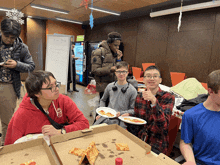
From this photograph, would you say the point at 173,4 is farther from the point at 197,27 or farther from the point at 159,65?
the point at 159,65

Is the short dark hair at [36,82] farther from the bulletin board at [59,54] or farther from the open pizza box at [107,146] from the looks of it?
the bulletin board at [59,54]

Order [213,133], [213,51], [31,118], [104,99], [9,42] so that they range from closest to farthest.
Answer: [213,133] < [31,118] < [9,42] < [104,99] < [213,51]

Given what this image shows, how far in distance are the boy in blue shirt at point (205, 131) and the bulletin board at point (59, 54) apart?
420 centimetres

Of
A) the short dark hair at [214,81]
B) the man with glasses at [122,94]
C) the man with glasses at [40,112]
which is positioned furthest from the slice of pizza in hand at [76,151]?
the man with glasses at [122,94]

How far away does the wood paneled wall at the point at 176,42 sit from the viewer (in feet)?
14.6

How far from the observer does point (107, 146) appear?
100 cm

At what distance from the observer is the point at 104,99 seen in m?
2.37

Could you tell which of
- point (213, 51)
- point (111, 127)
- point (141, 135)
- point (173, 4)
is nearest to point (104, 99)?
point (141, 135)

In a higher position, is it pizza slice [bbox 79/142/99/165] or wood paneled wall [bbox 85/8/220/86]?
wood paneled wall [bbox 85/8/220/86]

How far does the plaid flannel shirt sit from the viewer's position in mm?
1514

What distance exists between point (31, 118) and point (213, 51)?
4810 mm

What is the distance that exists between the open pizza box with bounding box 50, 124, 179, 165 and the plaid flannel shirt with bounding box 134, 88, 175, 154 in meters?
0.52

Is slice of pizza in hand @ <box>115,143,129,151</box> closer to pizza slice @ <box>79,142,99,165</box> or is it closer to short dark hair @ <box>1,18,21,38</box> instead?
pizza slice @ <box>79,142,99,165</box>

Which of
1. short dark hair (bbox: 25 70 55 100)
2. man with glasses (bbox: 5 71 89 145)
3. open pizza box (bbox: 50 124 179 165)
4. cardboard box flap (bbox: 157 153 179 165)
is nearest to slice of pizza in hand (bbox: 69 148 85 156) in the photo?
open pizza box (bbox: 50 124 179 165)
